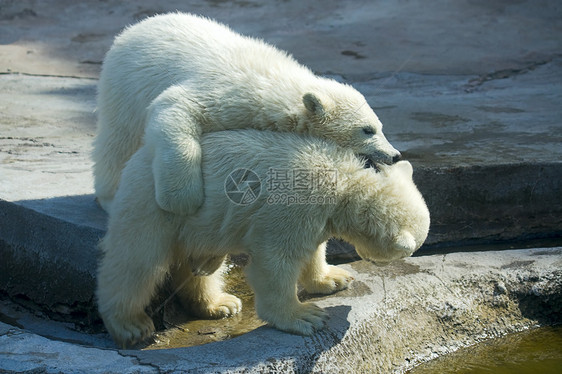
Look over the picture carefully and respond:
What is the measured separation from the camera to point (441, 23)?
9.56 meters

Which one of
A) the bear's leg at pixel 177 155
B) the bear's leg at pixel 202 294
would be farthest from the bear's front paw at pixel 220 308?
the bear's leg at pixel 177 155

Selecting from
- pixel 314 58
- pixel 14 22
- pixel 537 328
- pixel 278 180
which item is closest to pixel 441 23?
pixel 314 58

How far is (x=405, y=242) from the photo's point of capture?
2635mm

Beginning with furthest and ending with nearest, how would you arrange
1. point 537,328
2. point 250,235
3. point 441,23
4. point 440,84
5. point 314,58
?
1. point 441,23
2. point 314,58
3. point 440,84
4. point 537,328
5. point 250,235

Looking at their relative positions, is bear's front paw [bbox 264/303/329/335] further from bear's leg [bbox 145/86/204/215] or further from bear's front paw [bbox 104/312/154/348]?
bear's front paw [bbox 104/312/154/348]

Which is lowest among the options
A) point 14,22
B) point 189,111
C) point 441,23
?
point 14,22

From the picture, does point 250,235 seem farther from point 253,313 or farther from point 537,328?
point 537,328

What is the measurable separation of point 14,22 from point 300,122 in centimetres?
805

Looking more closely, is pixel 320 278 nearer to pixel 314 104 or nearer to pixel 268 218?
pixel 268 218

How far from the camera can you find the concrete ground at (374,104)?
365 cm

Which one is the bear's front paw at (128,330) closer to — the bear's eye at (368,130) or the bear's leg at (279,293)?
the bear's leg at (279,293)

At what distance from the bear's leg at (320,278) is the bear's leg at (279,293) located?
1.35 feet

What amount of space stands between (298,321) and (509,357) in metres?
1.03

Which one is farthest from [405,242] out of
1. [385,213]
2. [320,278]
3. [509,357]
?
[509,357]
